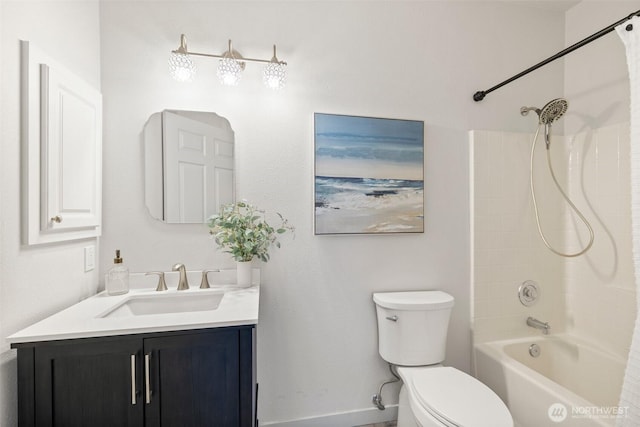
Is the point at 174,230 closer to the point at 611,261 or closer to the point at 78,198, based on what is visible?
the point at 78,198

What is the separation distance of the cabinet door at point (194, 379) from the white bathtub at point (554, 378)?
1.37 m

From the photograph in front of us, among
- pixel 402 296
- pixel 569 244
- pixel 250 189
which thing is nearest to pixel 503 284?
pixel 569 244

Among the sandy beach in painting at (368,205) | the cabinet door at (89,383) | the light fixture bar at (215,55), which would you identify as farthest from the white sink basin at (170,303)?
the light fixture bar at (215,55)

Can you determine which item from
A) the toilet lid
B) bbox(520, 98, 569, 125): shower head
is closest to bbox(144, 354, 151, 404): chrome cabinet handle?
the toilet lid

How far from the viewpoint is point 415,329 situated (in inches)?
67.0

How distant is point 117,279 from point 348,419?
1457 millimetres

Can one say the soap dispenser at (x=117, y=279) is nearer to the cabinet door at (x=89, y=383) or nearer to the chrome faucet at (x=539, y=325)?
the cabinet door at (x=89, y=383)

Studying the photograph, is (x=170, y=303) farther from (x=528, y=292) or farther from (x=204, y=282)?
(x=528, y=292)

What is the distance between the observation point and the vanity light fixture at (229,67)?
61.1 inches

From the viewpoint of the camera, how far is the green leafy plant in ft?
5.08

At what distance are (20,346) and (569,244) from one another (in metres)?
2.83

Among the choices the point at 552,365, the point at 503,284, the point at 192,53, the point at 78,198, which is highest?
the point at 192,53

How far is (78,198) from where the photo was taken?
1.36 metres

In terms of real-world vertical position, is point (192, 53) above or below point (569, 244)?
above
